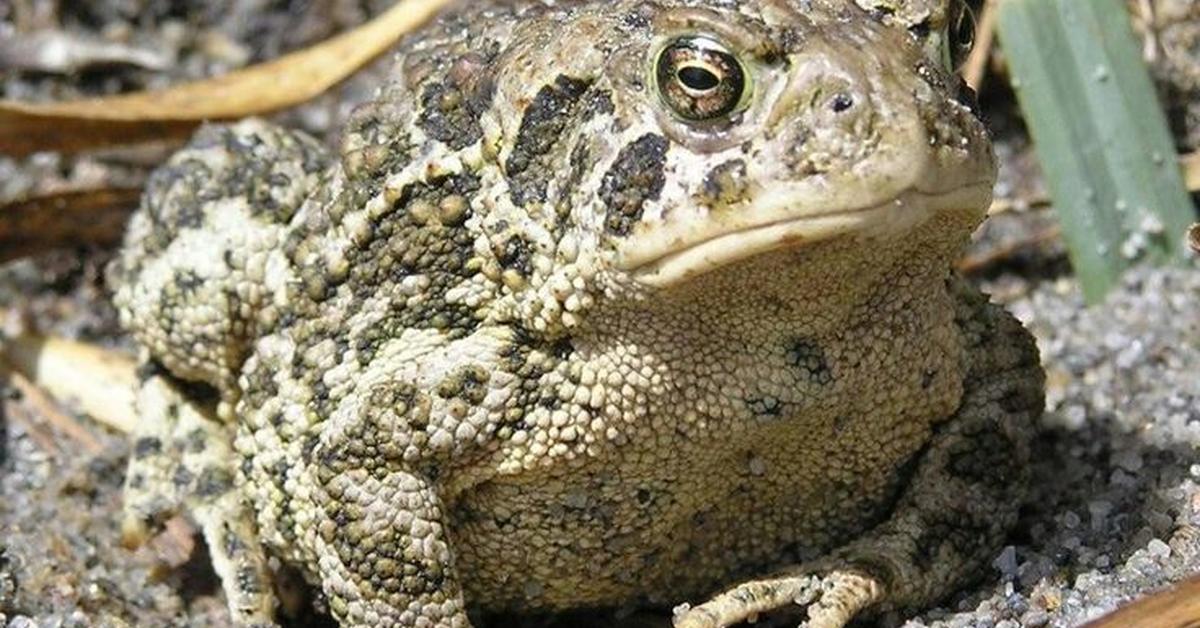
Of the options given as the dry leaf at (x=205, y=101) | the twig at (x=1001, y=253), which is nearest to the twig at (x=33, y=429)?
the dry leaf at (x=205, y=101)

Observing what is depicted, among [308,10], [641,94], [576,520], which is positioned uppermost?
[308,10]

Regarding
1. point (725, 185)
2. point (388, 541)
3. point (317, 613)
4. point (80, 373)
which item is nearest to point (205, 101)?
point (80, 373)

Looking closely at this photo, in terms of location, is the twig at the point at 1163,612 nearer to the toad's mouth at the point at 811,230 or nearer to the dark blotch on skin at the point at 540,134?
the toad's mouth at the point at 811,230

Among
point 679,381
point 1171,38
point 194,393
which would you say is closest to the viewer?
point 679,381

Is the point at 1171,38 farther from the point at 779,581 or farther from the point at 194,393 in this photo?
the point at 194,393

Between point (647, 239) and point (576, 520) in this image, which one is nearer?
point (647, 239)

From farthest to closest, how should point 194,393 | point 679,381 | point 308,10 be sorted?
1. point 308,10
2. point 194,393
3. point 679,381

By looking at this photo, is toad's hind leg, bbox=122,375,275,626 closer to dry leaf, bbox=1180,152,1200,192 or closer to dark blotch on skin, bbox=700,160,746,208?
dark blotch on skin, bbox=700,160,746,208

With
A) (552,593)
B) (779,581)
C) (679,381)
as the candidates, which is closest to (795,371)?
(679,381)
